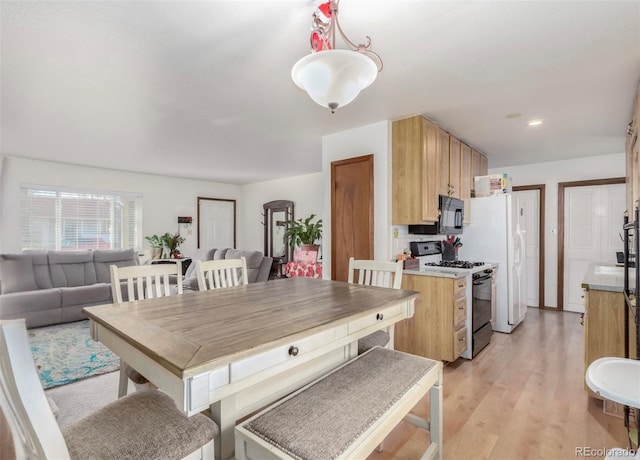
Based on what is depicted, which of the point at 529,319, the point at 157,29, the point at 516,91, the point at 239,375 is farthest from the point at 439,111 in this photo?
the point at 529,319

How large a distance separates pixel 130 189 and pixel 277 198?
273cm

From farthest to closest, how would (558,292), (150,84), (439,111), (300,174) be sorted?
(300,174), (558,292), (439,111), (150,84)

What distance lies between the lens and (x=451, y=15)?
5.19 feet

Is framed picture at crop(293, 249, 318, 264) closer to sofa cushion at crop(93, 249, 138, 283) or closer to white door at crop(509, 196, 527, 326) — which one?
white door at crop(509, 196, 527, 326)

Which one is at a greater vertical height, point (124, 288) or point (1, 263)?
point (1, 263)

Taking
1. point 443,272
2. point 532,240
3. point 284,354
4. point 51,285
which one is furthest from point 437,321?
point 51,285

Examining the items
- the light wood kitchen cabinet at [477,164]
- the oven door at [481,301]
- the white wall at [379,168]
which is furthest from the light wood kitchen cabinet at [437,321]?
the light wood kitchen cabinet at [477,164]

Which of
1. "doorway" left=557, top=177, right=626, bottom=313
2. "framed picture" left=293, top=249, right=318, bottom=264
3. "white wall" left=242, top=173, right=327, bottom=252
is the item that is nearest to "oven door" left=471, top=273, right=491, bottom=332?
"framed picture" left=293, top=249, right=318, bottom=264

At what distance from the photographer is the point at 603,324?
2275mm

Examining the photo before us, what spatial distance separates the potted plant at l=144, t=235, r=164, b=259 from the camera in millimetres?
5977

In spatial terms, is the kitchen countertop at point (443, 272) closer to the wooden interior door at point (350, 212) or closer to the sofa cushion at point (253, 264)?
the wooden interior door at point (350, 212)

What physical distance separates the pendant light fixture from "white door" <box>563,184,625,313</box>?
489cm

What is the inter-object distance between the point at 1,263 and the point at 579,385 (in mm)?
6223

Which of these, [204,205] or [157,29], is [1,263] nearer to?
[204,205]
